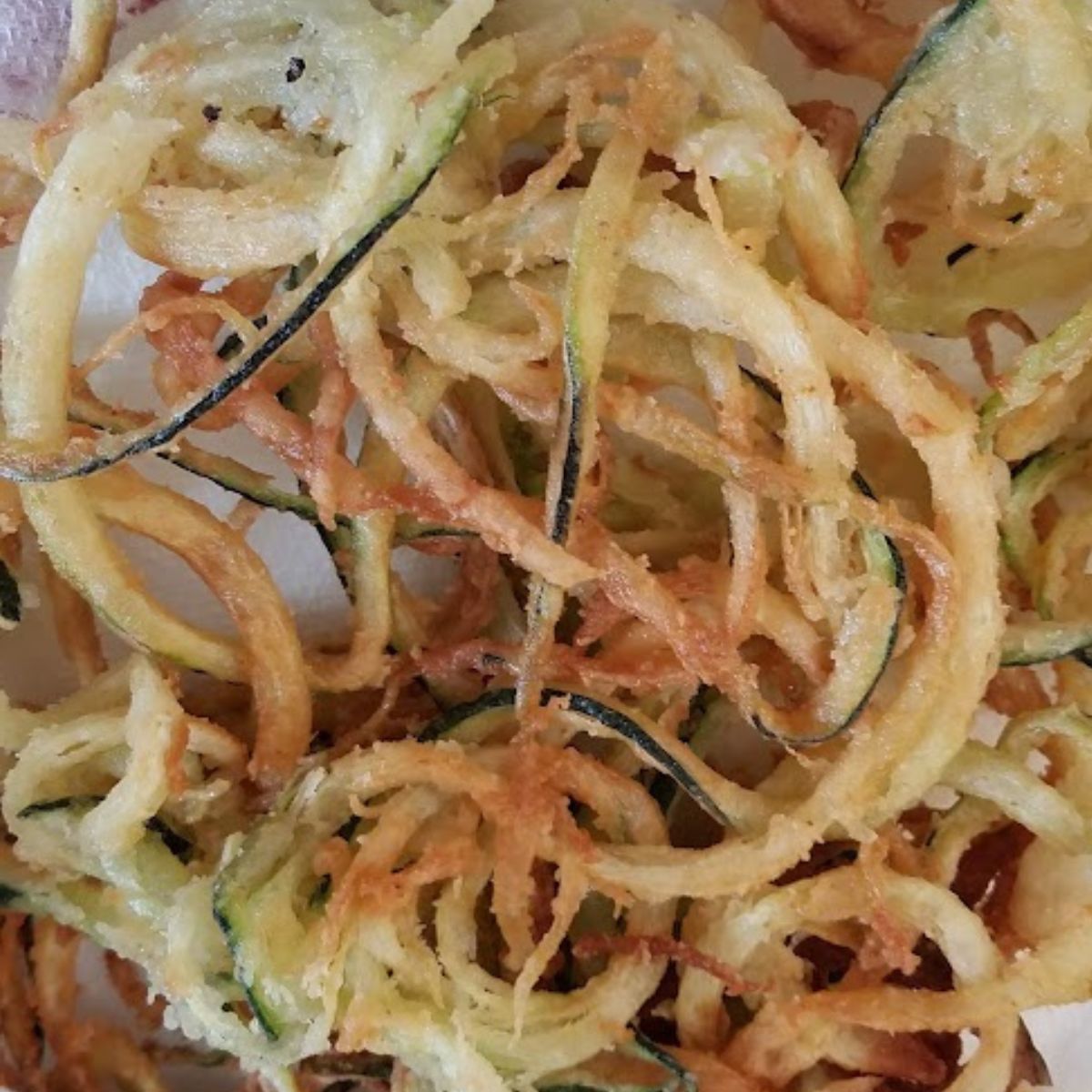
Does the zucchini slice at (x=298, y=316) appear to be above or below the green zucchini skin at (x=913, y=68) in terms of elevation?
below

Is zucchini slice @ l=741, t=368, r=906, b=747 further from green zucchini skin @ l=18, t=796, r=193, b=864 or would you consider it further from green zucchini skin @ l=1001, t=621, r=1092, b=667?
green zucchini skin @ l=18, t=796, r=193, b=864

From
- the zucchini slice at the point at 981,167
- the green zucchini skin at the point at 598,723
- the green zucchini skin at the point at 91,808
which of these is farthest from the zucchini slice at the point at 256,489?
the zucchini slice at the point at 981,167

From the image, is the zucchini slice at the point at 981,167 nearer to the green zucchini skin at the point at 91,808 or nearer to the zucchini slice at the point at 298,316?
the zucchini slice at the point at 298,316

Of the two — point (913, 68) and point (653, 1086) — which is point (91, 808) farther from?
point (913, 68)

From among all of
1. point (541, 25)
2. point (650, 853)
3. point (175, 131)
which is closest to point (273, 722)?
point (650, 853)

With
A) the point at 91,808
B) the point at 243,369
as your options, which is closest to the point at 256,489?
the point at 243,369

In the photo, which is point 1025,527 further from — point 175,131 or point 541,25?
point 175,131

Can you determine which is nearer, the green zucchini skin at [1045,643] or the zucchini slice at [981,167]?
the zucchini slice at [981,167]
